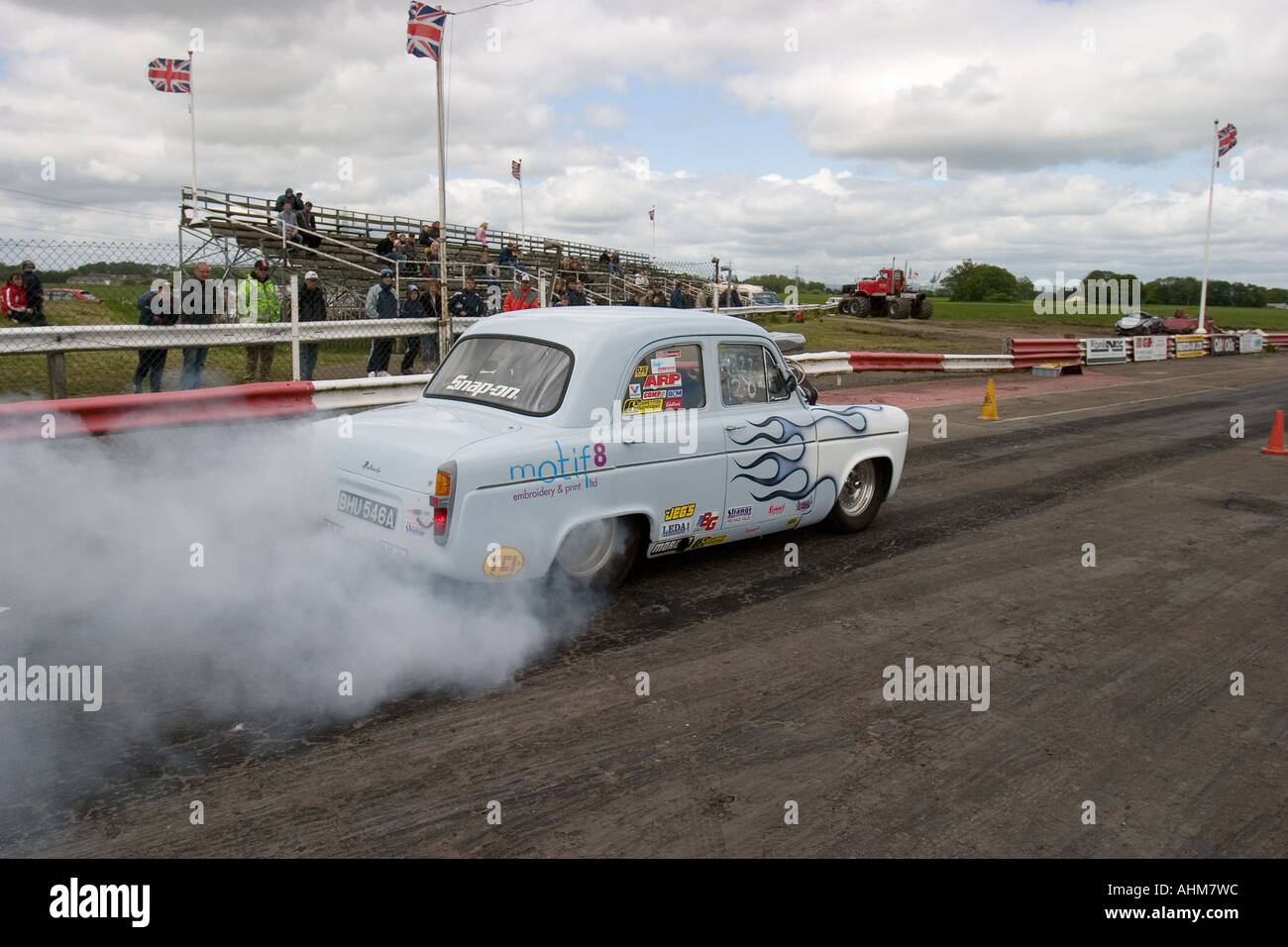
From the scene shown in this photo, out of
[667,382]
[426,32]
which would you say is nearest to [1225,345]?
[426,32]

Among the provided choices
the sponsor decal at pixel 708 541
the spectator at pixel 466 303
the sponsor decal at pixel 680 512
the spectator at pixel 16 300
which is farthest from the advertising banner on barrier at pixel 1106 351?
the spectator at pixel 16 300

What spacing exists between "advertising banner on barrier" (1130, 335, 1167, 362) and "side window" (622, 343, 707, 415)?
88.0ft

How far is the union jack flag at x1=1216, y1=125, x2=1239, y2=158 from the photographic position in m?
34.6

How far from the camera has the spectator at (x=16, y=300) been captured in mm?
10461

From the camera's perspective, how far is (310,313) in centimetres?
1231

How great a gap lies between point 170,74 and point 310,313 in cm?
1072

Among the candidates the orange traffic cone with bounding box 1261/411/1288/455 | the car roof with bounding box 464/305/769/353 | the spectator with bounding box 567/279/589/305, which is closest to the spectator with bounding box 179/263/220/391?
the spectator with bounding box 567/279/589/305

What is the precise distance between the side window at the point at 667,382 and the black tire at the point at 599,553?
68 centimetres

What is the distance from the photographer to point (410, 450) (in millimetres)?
4973

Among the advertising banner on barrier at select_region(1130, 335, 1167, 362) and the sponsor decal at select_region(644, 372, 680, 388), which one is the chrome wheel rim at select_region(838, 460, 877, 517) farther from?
the advertising banner on barrier at select_region(1130, 335, 1167, 362)

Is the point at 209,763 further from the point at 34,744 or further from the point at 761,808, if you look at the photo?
the point at 761,808

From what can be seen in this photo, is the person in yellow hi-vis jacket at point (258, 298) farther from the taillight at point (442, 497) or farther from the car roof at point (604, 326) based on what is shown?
the taillight at point (442, 497)

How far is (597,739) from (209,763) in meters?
1.52
